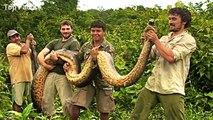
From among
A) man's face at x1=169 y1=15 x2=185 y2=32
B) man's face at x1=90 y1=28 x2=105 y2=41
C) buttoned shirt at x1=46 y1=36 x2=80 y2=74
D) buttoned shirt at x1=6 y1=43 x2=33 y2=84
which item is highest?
man's face at x1=169 y1=15 x2=185 y2=32

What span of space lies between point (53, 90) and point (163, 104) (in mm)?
2594

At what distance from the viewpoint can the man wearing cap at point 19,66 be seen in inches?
349

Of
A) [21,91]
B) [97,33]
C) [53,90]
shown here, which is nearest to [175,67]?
[97,33]

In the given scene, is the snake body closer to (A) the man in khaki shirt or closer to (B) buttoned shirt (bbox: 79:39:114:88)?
(B) buttoned shirt (bbox: 79:39:114:88)

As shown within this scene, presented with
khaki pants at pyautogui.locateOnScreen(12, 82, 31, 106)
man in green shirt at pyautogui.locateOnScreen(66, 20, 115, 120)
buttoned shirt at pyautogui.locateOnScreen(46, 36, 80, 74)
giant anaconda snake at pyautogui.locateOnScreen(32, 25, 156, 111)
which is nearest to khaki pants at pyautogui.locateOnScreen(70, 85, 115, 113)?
man in green shirt at pyautogui.locateOnScreen(66, 20, 115, 120)

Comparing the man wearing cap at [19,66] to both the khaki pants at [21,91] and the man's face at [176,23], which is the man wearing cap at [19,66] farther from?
the man's face at [176,23]

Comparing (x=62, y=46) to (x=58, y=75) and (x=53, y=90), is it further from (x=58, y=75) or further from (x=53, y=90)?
(x=53, y=90)

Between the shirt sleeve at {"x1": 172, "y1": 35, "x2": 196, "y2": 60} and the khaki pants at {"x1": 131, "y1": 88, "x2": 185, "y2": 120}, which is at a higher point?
the shirt sleeve at {"x1": 172, "y1": 35, "x2": 196, "y2": 60}

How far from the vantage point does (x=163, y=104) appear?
594 centimetres

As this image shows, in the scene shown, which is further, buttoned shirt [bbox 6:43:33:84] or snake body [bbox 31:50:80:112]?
buttoned shirt [bbox 6:43:33:84]

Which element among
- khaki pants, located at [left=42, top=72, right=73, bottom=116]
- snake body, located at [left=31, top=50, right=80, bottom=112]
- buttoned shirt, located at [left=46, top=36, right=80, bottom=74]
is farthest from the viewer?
khaki pants, located at [left=42, top=72, right=73, bottom=116]

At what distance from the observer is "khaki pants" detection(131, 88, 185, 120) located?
19.1ft

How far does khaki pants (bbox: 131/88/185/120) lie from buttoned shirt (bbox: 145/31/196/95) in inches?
2.9

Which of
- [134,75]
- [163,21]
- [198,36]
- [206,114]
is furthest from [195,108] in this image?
[134,75]
